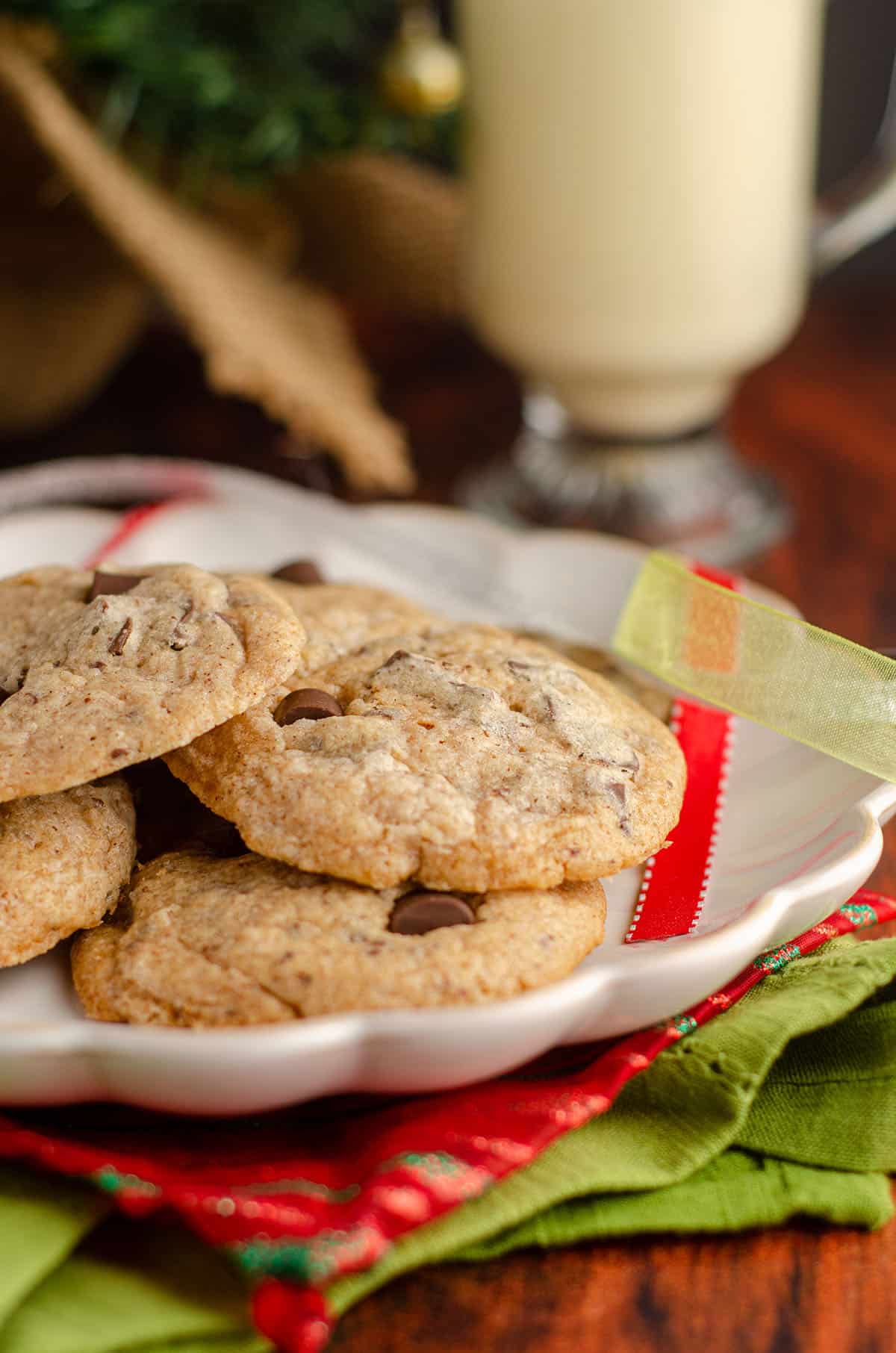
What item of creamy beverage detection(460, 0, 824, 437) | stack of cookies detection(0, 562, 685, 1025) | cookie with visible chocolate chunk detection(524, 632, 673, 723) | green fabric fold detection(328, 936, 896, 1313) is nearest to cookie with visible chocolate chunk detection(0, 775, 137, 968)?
stack of cookies detection(0, 562, 685, 1025)

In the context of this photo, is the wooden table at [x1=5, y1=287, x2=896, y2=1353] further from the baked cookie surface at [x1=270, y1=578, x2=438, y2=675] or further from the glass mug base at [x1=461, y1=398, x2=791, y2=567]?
the baked cookie surface at [x1=270, y1=578, x2=438, y2=675]

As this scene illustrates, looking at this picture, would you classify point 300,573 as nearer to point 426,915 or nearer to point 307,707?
point 307,707

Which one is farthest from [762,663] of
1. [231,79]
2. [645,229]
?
[231,79]

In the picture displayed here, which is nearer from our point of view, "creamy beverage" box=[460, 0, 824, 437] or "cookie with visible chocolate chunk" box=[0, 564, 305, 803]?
"cookie with visible chocolate chunk" box=[0, 564, 305, 803]

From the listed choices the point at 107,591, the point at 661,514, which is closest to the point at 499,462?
the point at 661,514

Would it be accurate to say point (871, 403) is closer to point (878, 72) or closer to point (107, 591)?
point (878, 72)

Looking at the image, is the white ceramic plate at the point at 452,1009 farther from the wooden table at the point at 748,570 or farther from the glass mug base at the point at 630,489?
the glass mug base at the point at 630,489

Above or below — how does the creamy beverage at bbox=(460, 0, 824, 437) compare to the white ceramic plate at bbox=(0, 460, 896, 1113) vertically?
above

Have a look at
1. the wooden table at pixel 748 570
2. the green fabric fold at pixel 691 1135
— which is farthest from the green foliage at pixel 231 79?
the green fabric fold at pixel 691 1135
